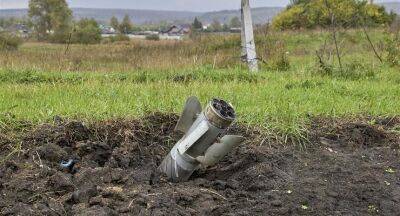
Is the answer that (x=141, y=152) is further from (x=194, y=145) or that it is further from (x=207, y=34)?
(x=207, y=34)

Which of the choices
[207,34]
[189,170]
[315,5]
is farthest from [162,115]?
[207,34]

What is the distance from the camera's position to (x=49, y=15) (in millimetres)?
47250

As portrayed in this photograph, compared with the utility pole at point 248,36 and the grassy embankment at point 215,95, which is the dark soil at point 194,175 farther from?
the utility pole at point 248,36

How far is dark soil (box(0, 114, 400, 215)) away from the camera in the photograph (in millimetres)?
3221

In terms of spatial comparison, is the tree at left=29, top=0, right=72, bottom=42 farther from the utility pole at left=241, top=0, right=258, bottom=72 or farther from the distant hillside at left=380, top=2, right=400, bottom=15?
the utility pole at left=241, top=0, right=258, bottom=72

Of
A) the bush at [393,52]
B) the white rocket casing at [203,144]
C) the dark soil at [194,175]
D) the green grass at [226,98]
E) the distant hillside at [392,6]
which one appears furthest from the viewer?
the distant hillside at [392,6]

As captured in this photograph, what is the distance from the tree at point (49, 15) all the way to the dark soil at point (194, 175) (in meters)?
40.2

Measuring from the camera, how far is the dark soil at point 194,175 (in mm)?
3221

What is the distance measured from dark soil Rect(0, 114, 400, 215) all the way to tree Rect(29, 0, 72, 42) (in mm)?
40214

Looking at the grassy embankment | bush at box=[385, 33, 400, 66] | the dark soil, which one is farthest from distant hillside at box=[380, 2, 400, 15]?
the dark soil

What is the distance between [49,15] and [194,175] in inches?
1806

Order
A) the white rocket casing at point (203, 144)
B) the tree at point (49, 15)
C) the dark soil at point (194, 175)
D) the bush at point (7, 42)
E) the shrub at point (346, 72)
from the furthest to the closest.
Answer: the tree at point (49, 15) < the bush at point (7, 42) < the shrub at point (346, 72) < the white rocket casing at point (203, 144) < the dark soil at point (194, 175)

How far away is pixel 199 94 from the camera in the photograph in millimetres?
6055

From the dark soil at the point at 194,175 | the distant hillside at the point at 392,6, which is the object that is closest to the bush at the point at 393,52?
the dark soil at the point at 194,175
